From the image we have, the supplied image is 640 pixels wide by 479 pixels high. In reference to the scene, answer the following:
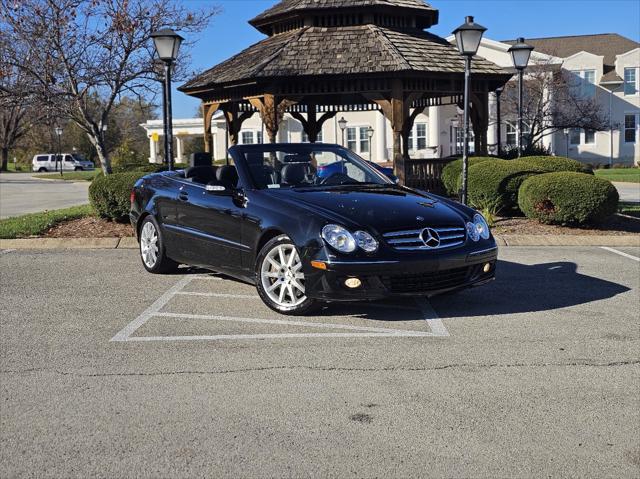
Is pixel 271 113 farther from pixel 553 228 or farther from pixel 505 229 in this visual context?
pixel 553 228

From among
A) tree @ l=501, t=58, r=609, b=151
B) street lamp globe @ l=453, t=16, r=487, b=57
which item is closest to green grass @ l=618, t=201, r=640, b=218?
street lamp globe @ l=453, t=16, r=487, b=57

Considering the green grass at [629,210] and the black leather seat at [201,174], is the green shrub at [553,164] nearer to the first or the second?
the green grass at [629,210]

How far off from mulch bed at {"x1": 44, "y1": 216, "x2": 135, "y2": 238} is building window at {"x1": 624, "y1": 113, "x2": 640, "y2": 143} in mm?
45574

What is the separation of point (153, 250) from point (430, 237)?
3.88 m

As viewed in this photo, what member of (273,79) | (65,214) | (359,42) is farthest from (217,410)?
(359,42)

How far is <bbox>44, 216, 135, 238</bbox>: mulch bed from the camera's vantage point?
12727mm

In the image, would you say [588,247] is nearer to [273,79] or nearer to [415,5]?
[273,79]

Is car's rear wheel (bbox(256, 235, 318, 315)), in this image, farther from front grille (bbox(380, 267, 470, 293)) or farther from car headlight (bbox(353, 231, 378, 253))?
front grille (bbox(380, 267, 470, 293))

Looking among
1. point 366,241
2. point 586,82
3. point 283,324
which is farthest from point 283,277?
point 586,82

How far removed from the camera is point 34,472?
3.63 metres

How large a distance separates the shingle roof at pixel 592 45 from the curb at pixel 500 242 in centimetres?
4357

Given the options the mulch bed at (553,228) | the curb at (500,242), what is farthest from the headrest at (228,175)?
the mulch bed at (553,228)

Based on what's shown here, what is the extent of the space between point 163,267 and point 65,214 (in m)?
6.56

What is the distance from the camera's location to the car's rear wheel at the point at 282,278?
22.1ft
